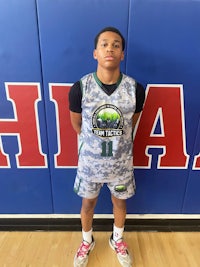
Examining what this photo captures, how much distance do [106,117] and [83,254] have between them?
0.69m

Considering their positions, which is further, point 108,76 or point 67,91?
point 67,91

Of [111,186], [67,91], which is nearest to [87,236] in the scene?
[111,186]

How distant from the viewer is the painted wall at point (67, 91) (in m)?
0.96

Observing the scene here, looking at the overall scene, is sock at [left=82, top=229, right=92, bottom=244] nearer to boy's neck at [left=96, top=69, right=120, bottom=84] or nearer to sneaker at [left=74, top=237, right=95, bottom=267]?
sneaker at [left=74, top=237, right=95, bottom=267]

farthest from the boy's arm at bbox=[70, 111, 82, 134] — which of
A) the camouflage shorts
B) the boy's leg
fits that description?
the boy's leg

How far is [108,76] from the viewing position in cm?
91

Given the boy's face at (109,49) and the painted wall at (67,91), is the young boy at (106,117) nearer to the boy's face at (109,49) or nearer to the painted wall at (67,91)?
the boy's face at (109,49)

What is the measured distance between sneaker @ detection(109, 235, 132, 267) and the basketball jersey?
1.29ft

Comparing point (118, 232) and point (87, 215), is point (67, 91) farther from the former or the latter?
point (118, 232)

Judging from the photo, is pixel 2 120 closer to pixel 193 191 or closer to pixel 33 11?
pixel 33 11

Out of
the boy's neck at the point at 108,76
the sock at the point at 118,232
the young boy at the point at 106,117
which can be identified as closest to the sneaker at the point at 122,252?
the sock at the point at 118,232

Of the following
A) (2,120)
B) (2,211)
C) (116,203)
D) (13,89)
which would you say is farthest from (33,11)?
(2,211)

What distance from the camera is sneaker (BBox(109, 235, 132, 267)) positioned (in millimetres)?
1167

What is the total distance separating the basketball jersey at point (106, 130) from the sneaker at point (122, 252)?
15.5 inches
